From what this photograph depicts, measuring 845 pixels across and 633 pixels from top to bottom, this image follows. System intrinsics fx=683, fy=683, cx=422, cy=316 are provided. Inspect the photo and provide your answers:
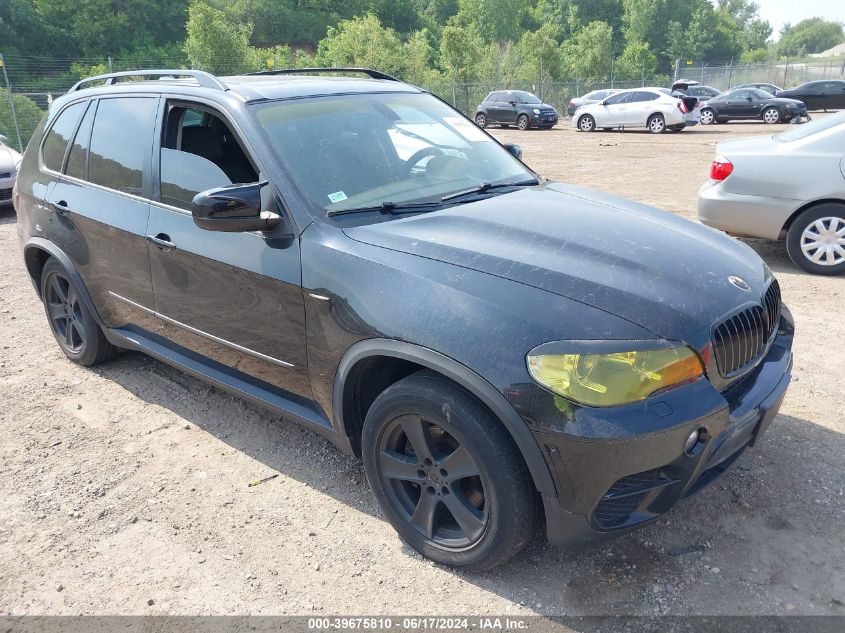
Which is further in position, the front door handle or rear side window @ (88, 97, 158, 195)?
rear side window @ (88, 97, 158, 195)

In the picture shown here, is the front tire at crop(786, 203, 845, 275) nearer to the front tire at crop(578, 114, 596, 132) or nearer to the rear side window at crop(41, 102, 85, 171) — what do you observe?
the rear side window at crop(41, 102, 85, 171)

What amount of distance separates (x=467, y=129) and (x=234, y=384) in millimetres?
1951

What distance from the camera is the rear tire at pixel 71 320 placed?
445 cm

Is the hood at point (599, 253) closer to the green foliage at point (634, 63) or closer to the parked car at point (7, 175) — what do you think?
the parked car at point (7, 175)

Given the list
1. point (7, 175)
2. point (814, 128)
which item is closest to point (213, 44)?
point (7, 175)

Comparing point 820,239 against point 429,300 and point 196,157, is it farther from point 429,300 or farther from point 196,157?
point 196,157

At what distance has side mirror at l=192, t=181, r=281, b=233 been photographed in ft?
9.29

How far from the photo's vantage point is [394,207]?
3057 millimetres

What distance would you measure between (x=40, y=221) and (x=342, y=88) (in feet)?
7.59

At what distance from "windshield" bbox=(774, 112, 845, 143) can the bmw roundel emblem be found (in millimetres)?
4318

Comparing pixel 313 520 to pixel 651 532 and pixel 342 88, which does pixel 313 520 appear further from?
pixel 342 88

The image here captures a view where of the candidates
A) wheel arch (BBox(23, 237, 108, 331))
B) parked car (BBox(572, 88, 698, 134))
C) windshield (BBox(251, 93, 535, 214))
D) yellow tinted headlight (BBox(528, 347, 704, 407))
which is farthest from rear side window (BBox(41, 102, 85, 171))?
parked car (BBox(572, 88, 698, 134))

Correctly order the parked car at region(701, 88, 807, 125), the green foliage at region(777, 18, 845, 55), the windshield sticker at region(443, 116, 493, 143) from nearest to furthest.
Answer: the windshield sticker at region(443, 116, 493, 143), the parked car at region(701, 88, 807, 125), the green foliage at region(777, 18, 845, 55)

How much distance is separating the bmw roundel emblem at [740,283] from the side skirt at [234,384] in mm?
1696
